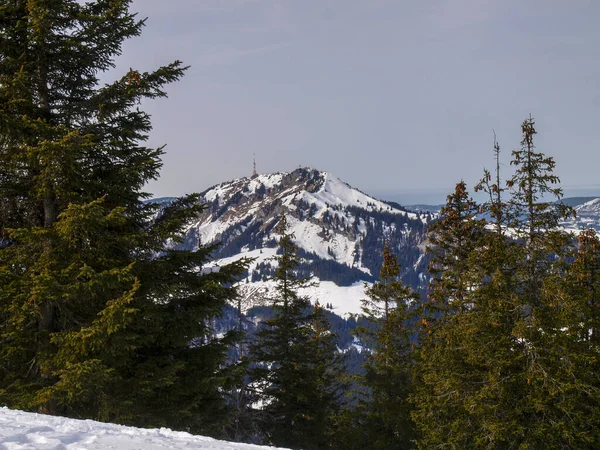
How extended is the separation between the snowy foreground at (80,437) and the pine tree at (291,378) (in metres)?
13.8

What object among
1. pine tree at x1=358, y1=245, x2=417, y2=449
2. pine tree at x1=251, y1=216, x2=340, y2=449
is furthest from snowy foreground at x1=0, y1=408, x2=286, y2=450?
pine tree at x1=358, y1=245, x2=417, y2=449

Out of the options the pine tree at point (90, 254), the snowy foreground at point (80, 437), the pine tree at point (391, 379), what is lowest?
the pine tree at point (391, 379)

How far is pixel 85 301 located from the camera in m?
9.65

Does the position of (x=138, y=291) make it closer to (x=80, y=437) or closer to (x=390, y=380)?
(x=80, y=437)

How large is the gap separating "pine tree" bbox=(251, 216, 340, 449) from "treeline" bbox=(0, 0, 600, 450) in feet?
24.6

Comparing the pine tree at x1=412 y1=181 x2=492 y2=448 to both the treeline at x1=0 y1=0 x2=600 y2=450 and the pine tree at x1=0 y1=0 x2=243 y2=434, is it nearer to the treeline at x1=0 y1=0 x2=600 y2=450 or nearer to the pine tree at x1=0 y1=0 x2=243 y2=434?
the treeline at x1=0 y1=0 x2=600 y2=450

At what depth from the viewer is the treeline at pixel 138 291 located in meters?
8.81

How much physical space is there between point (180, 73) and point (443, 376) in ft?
39.2

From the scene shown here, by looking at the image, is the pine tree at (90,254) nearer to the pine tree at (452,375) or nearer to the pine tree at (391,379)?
the pine tree at (452,375)

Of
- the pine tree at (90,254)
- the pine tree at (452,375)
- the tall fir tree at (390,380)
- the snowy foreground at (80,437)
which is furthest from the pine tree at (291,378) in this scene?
the snowy foreground at (80,437)

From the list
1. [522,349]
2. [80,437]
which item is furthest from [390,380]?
[80,437]

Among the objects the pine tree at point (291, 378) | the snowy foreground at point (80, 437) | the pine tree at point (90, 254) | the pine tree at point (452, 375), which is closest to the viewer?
the snowy foreground at point (80, 437)

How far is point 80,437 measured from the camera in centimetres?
552

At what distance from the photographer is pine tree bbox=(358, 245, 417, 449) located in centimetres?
1841
